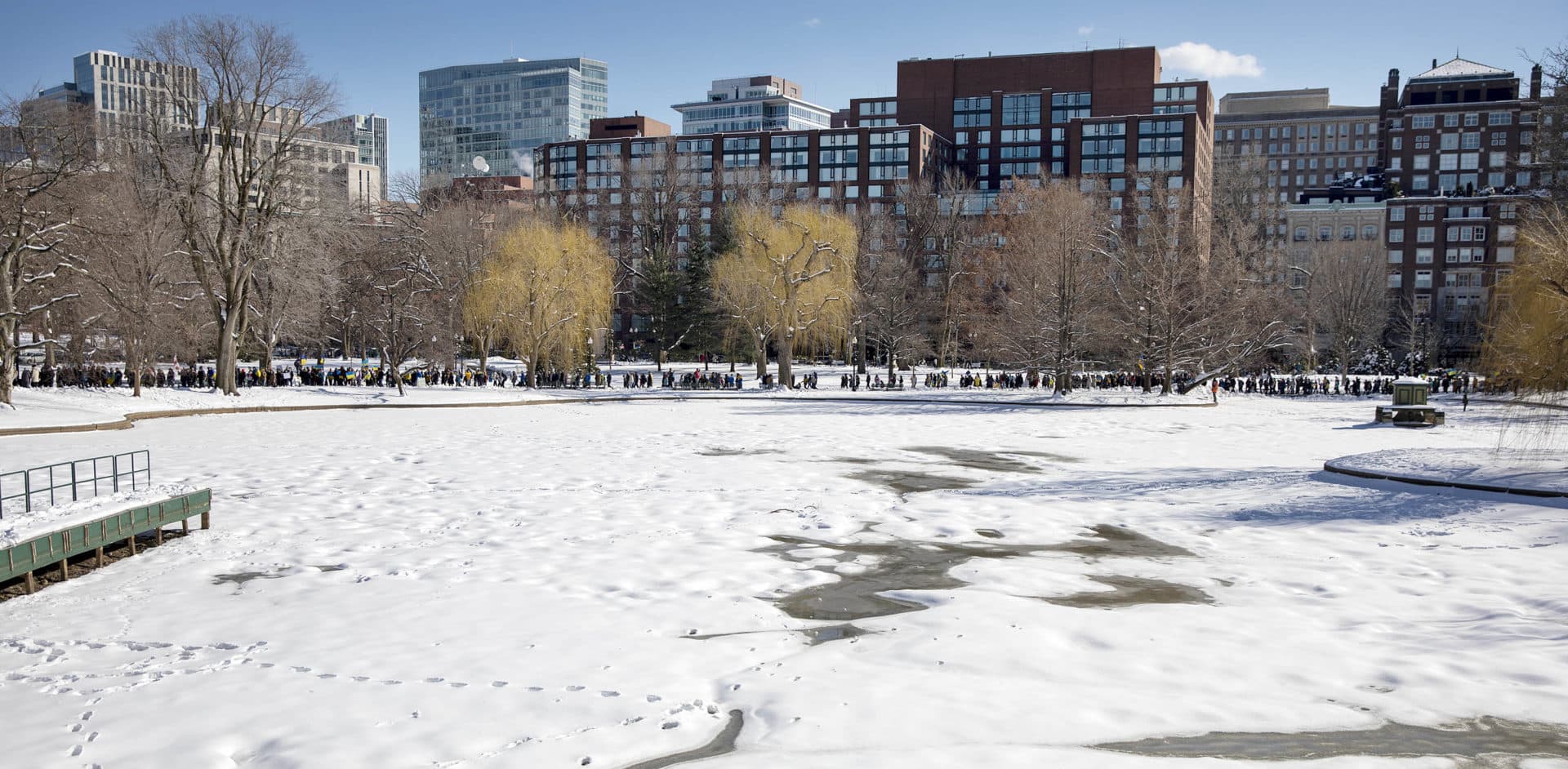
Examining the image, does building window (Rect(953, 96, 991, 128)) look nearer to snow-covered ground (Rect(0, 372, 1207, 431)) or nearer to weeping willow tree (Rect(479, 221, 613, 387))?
snow-covered ground (Rect(0, 372, 1207, 431))

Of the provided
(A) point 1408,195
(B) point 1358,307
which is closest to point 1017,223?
(B) point 1358,307

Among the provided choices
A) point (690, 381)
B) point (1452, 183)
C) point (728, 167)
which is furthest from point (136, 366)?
point (1452, 183)

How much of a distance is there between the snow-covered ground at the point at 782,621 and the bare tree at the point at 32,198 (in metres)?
17.8

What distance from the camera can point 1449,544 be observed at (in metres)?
13.1

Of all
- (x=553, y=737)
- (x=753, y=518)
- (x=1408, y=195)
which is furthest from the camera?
(x=1408, y=195)

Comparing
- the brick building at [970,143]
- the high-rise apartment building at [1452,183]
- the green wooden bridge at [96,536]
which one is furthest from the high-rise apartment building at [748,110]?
the green wooden bridge at [96,536]

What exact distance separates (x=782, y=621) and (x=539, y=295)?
1730 inches

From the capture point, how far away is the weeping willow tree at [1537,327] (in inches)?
671

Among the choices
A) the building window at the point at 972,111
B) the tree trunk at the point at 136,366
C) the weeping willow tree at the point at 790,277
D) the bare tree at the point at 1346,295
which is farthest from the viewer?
the building window at the point at 972,111

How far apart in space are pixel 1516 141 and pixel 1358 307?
5096 centimetres

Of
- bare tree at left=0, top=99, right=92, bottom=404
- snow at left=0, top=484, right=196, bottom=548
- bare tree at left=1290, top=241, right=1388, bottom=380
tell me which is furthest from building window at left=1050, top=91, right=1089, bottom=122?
snow at left=0, top=484, right=196, bottom=548

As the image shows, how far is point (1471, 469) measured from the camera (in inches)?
712

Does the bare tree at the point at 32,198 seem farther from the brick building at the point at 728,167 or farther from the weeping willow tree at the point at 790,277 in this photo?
the brick building at the point at 728,167

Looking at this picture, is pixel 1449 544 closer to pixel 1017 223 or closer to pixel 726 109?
pixel 1017 223
